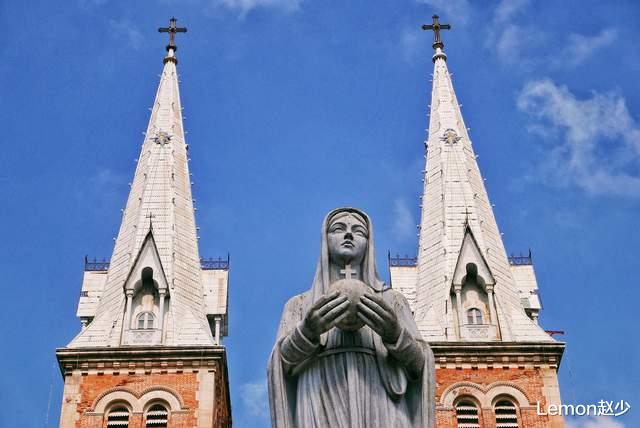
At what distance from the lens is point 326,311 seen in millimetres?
10438

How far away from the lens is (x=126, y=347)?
4341 cm

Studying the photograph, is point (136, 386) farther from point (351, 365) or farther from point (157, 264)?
point (351, 365)

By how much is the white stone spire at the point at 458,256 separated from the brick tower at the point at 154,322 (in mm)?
6876

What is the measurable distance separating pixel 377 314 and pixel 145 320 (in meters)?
35.2

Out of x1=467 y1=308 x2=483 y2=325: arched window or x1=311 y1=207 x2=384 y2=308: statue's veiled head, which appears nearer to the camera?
x1=311 y1=207 x2=384 y2=308: statue's veiled head

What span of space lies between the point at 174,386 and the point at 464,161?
1399cm

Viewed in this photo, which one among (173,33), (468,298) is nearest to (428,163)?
(468,298)

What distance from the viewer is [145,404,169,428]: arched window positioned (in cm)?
4225

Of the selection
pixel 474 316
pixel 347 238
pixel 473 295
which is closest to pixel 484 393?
pixel 474 316

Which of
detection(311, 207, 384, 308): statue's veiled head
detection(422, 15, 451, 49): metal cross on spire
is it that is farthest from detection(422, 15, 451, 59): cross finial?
detection(311, 207, 384, 308): statue's veiled head

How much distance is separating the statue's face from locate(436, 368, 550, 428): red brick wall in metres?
31.6

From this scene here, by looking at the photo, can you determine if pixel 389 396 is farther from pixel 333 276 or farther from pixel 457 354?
pixel 457 354

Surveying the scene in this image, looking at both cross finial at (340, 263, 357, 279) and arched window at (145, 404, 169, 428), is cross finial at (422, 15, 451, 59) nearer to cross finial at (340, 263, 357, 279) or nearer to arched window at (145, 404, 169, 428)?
arched window at (145, 404, 169, 428)

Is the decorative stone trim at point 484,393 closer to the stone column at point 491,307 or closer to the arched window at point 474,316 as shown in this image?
the stone column at point 491,307
